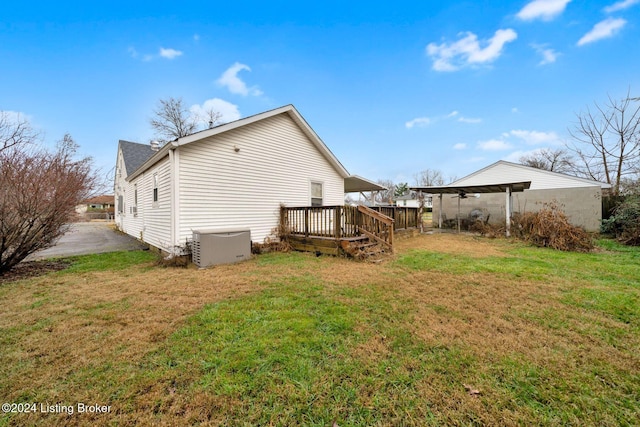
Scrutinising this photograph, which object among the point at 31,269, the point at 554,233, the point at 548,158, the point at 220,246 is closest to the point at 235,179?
the point at 220,246

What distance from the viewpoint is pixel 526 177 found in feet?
54.4

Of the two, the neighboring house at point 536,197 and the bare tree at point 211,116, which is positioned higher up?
the bare tree at point 211,116

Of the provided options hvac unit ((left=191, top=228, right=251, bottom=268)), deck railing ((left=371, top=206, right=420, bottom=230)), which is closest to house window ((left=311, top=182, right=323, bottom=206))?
deck railing ((left=371, top=206, right=420, bottom=230))

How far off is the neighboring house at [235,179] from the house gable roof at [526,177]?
30.3 ft

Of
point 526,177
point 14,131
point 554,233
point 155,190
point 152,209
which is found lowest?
point 554,233

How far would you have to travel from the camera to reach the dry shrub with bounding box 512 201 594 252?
25.9ft

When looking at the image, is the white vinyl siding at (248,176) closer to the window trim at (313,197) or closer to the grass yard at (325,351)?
the window trim at (313,197)

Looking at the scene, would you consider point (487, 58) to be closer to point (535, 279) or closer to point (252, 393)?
point (535, 279)

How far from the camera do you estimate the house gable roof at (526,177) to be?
49.4 feet

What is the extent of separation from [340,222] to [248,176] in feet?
11.1

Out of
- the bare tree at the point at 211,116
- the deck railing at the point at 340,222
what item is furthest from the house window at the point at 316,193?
the bare tree at the point at 211,116

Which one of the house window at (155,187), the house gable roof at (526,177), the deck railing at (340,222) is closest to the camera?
the deck railing at (340,222)

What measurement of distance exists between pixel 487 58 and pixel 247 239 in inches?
531

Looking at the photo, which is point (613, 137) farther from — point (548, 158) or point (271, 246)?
point (271, 246)
